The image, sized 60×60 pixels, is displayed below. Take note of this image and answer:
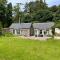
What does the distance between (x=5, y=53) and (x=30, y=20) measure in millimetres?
64690

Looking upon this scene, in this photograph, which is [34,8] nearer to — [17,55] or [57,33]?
[57,33]

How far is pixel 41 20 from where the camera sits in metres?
77.8

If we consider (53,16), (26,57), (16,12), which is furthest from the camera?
(16,12)

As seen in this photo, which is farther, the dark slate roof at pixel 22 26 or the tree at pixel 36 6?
the tree at pixel 36 6

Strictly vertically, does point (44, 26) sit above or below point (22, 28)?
Result: above

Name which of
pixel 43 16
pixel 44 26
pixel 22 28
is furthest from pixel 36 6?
pixel 44 26

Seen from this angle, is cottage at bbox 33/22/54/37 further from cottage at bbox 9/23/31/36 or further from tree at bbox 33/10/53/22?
tree at bbox 33/10/53/22

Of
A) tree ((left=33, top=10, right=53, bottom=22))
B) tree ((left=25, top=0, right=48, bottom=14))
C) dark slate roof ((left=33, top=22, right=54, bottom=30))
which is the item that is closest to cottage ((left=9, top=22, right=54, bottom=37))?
dark slate roof ((left=33, top=22, right=54, bottom=30))

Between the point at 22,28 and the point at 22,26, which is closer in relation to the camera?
the point at 22,28

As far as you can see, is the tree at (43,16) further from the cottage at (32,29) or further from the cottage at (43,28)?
the cottage at (43,28)

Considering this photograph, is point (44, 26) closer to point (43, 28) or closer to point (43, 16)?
point (43, 28)

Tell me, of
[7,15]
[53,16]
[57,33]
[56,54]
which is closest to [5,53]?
[56,54]

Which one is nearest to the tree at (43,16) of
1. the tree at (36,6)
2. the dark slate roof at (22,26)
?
the tree at (36,6)

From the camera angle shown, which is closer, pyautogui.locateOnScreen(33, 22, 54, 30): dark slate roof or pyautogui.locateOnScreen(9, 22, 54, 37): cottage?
pyautogui.locateOnScreen(33, 22, 54, 30): dark slate roof
